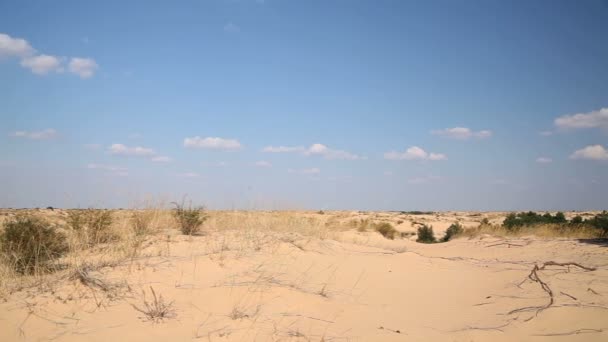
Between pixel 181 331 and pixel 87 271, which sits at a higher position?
pixel 87 271

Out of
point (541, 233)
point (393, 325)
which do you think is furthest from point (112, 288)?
point (541, 233)

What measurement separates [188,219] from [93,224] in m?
2.32

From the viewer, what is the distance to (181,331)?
12.6ft

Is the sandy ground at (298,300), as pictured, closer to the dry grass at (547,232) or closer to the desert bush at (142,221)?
the desert bush at (142,221)

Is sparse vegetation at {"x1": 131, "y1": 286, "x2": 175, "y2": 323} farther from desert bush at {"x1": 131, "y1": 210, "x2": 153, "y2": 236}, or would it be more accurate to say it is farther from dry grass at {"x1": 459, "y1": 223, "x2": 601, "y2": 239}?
dry grass at {"x1": 459, "y1": 223, "x2": 601, "y2": 239}

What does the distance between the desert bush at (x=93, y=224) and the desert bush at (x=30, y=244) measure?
90 centimetres

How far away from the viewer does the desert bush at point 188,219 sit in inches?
400

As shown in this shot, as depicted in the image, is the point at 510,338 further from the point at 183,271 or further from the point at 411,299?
the point at 183,271

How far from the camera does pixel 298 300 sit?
15.8ft

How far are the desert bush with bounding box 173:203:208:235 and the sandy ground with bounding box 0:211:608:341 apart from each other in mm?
2359

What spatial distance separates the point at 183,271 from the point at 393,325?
299cm

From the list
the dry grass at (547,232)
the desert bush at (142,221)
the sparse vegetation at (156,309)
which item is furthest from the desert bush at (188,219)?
the dry grass at (547,232)

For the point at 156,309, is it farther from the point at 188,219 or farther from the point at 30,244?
the point at 188,219

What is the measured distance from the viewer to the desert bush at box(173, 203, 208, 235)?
10.2m
